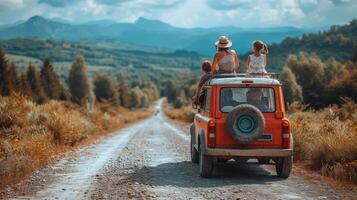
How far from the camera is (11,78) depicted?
70.9m

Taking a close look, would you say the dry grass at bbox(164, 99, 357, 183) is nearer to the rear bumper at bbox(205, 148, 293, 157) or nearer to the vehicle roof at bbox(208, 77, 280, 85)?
the rear bumper at bbox(205, 148, 293, 157)

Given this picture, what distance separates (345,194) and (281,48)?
15013 centimetres

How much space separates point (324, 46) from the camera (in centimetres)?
12862

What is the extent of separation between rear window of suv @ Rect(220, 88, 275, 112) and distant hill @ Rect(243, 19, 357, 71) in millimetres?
97847

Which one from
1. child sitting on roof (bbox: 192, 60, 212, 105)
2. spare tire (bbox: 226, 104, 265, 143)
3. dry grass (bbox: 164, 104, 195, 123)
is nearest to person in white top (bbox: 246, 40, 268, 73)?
child sitting on roof (bbox: 192, 60, 212, 105)

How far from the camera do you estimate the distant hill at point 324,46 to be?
11525 centimetres

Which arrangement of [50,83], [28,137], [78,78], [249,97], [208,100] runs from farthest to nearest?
[78,78] → [50,83] → [28,137] → [208,100] → [249,97]

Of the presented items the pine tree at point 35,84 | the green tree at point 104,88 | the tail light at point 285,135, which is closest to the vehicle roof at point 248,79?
the tail light at point 285,135

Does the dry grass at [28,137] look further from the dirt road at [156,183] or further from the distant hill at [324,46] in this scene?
the distant hill at [324,46]

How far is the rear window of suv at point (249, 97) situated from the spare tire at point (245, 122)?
542mm

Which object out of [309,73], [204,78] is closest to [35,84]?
[309,73]

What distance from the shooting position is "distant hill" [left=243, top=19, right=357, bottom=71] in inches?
4537

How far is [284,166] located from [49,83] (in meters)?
82.5

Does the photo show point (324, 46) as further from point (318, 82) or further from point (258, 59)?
point (258, 59)
